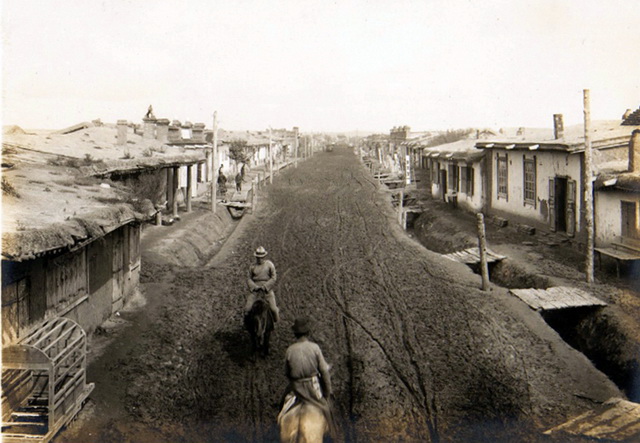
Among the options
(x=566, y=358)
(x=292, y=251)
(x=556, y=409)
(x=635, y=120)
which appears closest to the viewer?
(x=556, y=409)

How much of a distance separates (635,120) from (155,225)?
60.7 feet

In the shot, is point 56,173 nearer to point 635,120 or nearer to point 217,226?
point 217,226

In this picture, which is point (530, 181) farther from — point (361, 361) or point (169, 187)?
point (169, 187)

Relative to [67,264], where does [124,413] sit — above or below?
below

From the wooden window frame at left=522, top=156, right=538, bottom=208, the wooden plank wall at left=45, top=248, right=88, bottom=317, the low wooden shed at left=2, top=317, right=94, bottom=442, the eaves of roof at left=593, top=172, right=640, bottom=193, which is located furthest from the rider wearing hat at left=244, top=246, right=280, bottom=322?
the wooden window frame at left=522, top=156, right=538, bottom=208

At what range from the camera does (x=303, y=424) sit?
5414 millimetres

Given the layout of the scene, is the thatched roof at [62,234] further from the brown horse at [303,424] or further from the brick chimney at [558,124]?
the brick chimney at [558,124]

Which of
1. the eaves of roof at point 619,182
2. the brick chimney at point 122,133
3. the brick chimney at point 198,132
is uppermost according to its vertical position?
the brick chimney at point 198,132

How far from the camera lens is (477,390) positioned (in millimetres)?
8023

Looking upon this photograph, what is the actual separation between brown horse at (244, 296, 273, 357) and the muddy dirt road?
0.77ft

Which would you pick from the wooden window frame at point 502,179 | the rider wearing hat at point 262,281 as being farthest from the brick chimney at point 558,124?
the rider wearing hat at point 262,281

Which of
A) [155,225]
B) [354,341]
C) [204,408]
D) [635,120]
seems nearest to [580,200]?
[635,120]

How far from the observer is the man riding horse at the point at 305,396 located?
5438 millimetres

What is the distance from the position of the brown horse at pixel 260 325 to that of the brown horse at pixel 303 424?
3346 millimetres
